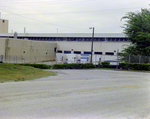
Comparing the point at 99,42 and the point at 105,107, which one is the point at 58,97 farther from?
the point at 99,42

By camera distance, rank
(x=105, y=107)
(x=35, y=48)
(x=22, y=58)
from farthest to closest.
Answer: (x=35, y=48) < (x=22, y=58) < (x=105, y=107)

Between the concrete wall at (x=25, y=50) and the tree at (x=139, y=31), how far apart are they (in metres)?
18.4

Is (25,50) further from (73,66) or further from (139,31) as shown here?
(139,31)

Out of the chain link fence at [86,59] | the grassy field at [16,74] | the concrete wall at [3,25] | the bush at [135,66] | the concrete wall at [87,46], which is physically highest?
the concrete wall at [3,25]

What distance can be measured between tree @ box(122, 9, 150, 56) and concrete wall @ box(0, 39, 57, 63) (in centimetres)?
1840

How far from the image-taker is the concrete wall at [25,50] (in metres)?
43.8

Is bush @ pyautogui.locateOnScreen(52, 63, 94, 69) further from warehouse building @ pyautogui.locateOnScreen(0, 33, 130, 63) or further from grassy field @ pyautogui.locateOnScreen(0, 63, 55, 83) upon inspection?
→ warehouse building @ pyautogui.locateOnScreen(0, 33, 130, 63)

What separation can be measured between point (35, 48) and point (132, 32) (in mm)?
23818

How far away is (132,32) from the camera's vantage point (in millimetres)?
37625

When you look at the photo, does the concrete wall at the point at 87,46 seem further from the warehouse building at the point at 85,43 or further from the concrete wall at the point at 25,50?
the concrete wall at the point at 25,50

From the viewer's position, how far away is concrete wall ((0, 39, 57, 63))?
144 ft

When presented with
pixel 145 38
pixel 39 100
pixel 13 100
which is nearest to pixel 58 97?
pixel 39 100

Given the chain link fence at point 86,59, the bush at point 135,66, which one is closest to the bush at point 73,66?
the chain link fence at point 86,59

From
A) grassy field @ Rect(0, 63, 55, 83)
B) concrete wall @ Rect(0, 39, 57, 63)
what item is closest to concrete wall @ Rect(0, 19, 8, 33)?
concrete wall @ Rect(0, 39, 57, 63)
